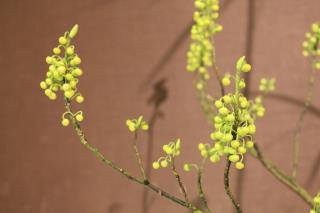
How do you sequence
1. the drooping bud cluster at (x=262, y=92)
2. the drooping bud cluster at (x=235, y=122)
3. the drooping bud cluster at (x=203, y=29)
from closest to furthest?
1. the drooping bud cluster at (x=235, y=122)
2. the drooping bud cluster at (x=203, y=29)
3. the drooping bud cluster at (x=262, y=92)

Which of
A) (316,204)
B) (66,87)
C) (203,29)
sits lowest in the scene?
(316,204)

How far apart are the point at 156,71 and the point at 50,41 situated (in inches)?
10.8

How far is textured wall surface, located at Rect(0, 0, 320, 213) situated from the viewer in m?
0.73

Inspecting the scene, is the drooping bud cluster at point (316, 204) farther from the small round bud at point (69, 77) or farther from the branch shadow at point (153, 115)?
the branch shadow at point (153, 115)

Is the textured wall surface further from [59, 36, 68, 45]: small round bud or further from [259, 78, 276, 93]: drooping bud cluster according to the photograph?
[59, 36, 68, 45]: small round bud

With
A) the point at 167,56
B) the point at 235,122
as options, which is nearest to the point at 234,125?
the point at 235,122

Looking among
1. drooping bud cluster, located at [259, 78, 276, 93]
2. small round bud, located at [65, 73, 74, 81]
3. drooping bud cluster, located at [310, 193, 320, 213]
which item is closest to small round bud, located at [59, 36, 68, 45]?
small round bud, located at [65, 73, 74, 81]

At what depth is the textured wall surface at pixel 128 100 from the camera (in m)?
0.73

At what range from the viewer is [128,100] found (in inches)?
33.9

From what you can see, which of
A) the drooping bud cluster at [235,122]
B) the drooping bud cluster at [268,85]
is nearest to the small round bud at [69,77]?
the drooping bud cluster at [235,122]

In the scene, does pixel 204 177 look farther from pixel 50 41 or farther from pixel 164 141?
pixel 50 41

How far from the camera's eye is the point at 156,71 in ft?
2.73

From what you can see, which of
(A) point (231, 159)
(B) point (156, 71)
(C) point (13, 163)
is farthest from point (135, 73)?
(A) point (231, 159)

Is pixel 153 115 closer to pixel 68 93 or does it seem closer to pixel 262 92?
pixel 262 92
